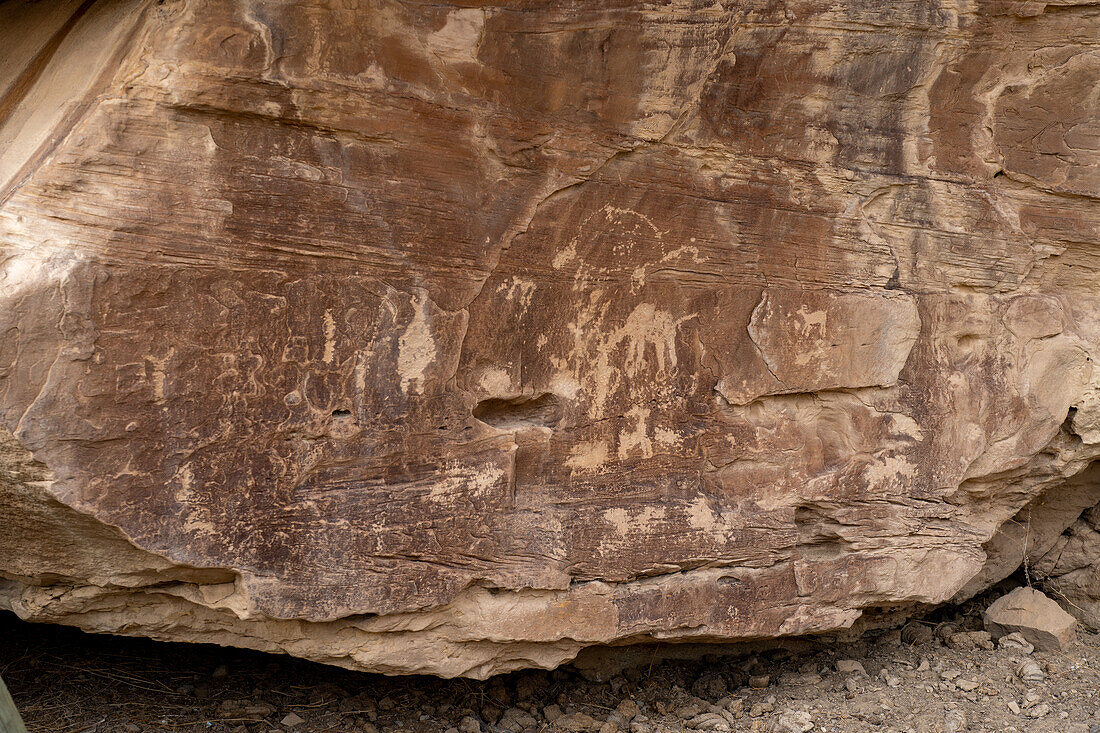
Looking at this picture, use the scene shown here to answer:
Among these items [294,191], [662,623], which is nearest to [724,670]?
[662,623]

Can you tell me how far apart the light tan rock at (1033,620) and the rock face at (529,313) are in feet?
1.97

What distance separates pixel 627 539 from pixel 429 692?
110cm

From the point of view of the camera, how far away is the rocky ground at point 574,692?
300 cm

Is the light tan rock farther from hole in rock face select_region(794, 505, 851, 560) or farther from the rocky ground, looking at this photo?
hole in rock face select_region(794, 505, 851, 560)

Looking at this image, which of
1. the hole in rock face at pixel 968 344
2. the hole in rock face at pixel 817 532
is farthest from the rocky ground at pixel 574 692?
the hole in rock face at pixel 968 344

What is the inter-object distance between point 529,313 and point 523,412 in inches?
13.4

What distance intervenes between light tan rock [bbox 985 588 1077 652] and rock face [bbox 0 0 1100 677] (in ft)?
1.97

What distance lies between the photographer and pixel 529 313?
2701 millimetres

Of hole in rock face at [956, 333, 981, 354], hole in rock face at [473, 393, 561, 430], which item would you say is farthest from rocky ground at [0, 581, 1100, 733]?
hole in rock face at [956, 333, 981, 354]

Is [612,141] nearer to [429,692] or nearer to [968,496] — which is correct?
[968,496]

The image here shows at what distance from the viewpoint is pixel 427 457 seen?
8.67ft

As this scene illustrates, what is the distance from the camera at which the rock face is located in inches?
88.7

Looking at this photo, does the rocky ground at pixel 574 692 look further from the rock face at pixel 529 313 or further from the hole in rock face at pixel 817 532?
the hole in rock face at pixel 817 532

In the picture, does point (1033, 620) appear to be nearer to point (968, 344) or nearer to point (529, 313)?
point (968, 344)
